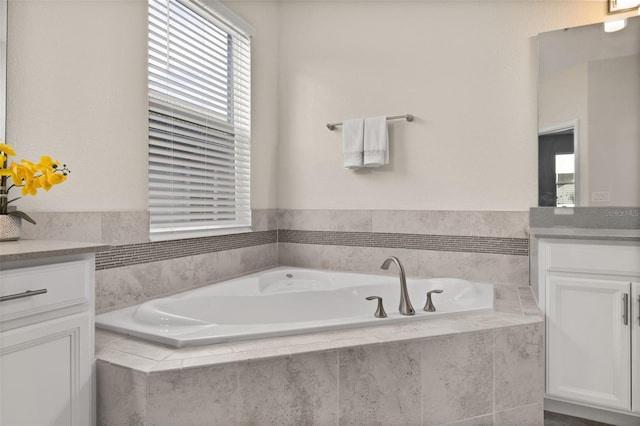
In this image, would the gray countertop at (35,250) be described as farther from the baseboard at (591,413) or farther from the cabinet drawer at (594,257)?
the baseboard at (591,413)

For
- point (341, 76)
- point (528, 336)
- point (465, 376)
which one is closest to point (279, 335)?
point (465, 376)

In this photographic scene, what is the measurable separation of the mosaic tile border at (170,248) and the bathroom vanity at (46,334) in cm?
54

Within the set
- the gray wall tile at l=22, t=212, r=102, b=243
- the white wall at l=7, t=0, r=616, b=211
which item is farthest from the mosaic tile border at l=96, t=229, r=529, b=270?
the white wall at l=7, t=0, r=616, b=211

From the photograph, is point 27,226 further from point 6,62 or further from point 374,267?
point 374,267

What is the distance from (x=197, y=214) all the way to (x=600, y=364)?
7.43 ft

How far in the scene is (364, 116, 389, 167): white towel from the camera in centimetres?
266

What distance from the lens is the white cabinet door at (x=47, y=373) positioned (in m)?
1.08

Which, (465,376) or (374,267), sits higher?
(374,267)

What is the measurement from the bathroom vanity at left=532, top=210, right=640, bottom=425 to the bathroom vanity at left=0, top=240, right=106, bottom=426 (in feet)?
6.60

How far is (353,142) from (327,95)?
480 mm

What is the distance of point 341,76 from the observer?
9.52 feet

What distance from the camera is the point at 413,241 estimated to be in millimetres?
2686

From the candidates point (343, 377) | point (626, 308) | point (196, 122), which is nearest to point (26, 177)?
point (196, 122)

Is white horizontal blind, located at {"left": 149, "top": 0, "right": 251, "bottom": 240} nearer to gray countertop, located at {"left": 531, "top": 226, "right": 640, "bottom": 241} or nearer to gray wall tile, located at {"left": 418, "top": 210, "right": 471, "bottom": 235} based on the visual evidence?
gray wall tile, located at {"left": 418, "top": 210, "right": 471, "bottom": 235}
